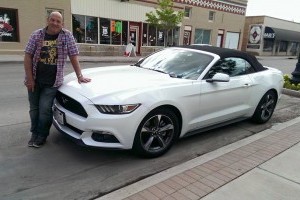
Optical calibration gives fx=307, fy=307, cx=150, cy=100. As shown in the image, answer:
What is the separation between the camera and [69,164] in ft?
12.6

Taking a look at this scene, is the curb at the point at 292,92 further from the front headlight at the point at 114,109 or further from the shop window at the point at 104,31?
the shop window at the point at 104,31

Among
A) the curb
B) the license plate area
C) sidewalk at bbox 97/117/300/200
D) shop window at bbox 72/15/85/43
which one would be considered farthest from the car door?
shop window at bbox 72/15/85/43

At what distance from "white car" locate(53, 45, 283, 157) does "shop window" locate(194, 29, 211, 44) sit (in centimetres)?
2414

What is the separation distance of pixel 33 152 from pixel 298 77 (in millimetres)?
8950

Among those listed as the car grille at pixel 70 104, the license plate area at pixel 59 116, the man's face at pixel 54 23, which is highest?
the man's face at pixel 54 23

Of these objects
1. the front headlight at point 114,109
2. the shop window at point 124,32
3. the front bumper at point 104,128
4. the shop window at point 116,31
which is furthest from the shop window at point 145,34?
the front headlight at point 114,109

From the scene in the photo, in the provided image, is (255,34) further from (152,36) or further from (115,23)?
(115,23)

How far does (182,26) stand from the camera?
27.4m

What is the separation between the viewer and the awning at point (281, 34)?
1496 inches

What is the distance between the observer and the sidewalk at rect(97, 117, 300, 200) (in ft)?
10.5

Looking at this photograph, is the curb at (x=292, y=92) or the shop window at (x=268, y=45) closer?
the curb at (x=292, y=92)

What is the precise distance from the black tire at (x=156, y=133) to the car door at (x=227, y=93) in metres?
0.60

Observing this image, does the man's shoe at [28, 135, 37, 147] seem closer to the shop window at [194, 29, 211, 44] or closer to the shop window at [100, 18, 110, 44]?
the shop window at [100, 18, 110, 44]

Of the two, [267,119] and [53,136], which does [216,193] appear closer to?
[53,136]
